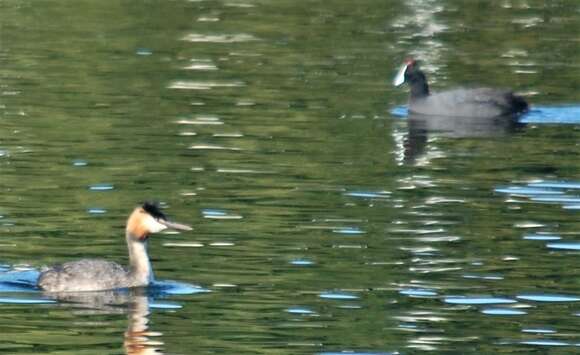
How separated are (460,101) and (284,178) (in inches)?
345

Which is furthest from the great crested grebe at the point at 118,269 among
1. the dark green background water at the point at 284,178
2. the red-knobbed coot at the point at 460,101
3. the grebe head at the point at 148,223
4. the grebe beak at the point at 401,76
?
the grebe beak at the point at 401,76

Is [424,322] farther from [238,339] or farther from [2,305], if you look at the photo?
[2,305]

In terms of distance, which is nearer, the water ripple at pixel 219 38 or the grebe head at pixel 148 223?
the grebe head at pixel 148 223

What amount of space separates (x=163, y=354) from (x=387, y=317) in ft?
7.64

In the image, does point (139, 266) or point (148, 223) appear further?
point (148, 223)

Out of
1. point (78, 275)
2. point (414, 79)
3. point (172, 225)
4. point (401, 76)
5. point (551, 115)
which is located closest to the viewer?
point (78, 275)

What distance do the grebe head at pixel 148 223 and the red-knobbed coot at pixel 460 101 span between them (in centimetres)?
1423

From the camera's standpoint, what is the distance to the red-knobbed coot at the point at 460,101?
3262cm

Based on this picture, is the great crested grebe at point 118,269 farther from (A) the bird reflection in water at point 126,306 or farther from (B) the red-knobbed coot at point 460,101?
(B) the red-knobbed coot at point 460,101

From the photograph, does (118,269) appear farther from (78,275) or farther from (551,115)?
(551,115)

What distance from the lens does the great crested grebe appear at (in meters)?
18.4

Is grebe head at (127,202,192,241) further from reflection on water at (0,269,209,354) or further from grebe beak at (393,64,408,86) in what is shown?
grebe beak at (393,64,408,86)

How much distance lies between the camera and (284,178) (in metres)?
25.0

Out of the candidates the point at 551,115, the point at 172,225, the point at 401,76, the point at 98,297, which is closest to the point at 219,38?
the point at 401,76
